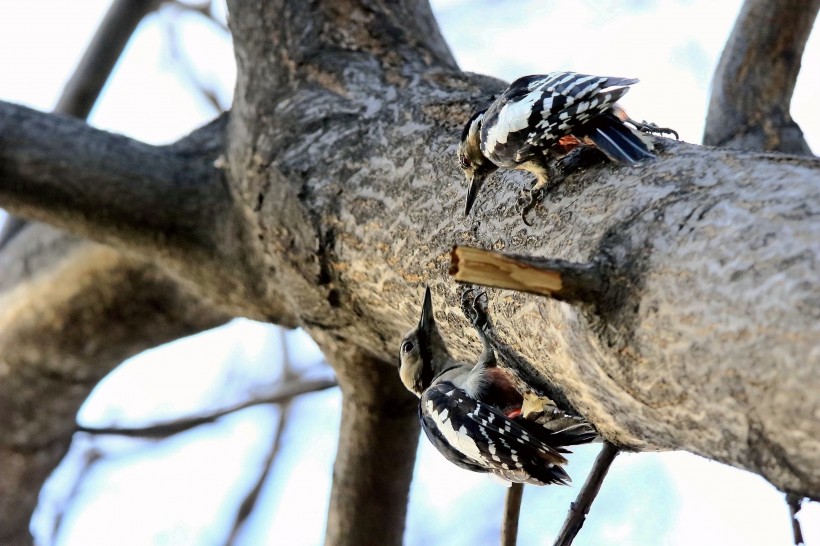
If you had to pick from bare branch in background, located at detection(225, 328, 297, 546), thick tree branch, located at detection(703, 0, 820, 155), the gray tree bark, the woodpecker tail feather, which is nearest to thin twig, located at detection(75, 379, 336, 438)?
bare branch in background, located at detection(225, 328, 297, 546)

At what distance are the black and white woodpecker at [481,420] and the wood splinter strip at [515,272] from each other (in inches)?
24.0

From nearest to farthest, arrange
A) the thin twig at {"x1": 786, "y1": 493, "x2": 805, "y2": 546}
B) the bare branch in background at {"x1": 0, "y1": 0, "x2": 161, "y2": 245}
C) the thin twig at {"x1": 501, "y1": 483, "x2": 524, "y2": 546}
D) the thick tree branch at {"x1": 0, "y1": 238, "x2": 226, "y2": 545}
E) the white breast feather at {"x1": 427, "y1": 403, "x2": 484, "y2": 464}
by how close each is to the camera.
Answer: the thin twig at {"x1": 786, "y1": 493, "x2": 805, "y2": 546}
the white breast feather at {"x1": 427, "y1": 403, "x2": 484, "y2": 464}
the thin twig at {"x1": 501, "y1": 483, "x2": 524, "y2": 546}
the thick tree branch at {"x1": 0, "y1": 238, "x2": 226, "y2": 545}
the bare branch in background at {"x1": 0, "y1": 0, "x2": 161, "y2": 245}

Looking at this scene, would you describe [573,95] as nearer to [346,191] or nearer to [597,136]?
[597,136]

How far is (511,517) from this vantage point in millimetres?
2439

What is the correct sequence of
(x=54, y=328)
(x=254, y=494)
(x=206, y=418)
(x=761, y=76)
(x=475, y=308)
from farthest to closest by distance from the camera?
(x=254, y=494)
(x=206, y=418)
(x=54, y=328)
(x=761, y=76)
(x=475, y=308)

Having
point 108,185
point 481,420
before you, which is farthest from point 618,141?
point 108,185

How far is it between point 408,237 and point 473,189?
0.21 metres

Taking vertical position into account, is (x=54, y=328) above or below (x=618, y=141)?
below

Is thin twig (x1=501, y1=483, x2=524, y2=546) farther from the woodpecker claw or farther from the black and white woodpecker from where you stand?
the woodpecker claw

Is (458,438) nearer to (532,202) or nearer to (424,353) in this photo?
(424,353)

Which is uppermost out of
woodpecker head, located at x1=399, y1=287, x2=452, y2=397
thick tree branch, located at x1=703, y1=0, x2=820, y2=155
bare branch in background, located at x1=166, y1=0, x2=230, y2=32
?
bare branch in background, located at x1=166, y1=0, x2=230, y2=32

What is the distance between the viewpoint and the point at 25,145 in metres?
2.90

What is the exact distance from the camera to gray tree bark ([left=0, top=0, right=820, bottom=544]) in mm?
1166

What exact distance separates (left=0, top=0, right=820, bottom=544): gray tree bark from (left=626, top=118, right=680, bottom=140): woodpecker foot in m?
0.13
